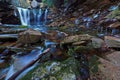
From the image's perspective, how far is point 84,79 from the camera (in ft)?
8.20

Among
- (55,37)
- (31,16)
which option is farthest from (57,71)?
(31,16)

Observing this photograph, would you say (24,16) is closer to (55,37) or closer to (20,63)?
(55,37)

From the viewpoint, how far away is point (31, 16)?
16438mm

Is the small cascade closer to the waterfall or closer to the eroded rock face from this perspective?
the waterfall

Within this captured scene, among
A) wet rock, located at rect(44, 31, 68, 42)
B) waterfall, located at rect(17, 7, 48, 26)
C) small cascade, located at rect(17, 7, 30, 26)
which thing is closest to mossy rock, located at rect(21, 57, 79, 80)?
wet rock, located at rect(44, 31, 68, 42)

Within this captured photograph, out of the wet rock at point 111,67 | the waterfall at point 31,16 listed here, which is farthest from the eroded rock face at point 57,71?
the waterfall at point 31,16

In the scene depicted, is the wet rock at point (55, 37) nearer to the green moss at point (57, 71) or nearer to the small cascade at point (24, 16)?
the green moss at point (57, 71)

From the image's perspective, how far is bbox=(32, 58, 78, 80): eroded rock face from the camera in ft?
8.18

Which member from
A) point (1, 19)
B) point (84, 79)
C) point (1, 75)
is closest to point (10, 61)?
point (1, 75)

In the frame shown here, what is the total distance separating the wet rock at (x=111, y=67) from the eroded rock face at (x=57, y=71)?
0.46 meters

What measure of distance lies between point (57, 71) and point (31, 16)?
1434cm

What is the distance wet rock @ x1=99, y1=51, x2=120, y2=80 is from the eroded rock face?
0.46m

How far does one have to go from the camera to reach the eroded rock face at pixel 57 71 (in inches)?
98.1

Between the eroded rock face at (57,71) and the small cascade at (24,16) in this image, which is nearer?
the eroded rock face at (57,71)
